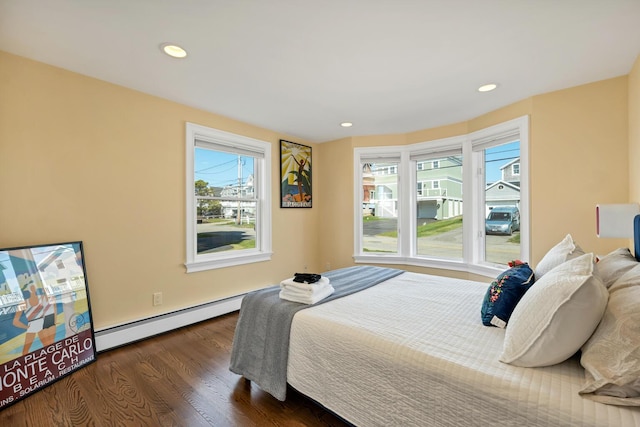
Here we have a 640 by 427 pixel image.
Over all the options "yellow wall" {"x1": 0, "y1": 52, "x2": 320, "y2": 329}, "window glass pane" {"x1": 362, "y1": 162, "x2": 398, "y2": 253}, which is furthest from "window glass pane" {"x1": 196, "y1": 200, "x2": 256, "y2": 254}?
"window glass pane" {"x1": 362, "y1": 162, "x2": 398, "y2": 253}

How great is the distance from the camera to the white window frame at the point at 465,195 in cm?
284

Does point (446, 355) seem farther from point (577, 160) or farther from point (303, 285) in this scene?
point (577, 160)

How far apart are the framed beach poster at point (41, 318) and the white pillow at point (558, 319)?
288 cm

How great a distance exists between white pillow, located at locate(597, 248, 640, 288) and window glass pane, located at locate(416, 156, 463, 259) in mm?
2042

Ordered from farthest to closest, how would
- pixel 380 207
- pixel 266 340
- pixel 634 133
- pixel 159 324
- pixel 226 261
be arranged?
pixel 380 207 → pixel 226 261 → pixel 159 324 → pixel 634 133 → pixel 266 340

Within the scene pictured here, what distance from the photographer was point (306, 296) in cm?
186

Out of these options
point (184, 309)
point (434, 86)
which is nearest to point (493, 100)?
point (434, 86)

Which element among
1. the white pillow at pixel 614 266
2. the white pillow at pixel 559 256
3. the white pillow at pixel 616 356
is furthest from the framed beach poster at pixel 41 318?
the white pillow at pixel 614 266

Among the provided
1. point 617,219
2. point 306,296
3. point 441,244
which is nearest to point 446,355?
point 306,296

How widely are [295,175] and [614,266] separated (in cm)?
351

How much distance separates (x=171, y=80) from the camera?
2.42m

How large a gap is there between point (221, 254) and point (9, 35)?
8.13 ft

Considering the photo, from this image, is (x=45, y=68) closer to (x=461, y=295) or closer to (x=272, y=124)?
(x=272, y=124)

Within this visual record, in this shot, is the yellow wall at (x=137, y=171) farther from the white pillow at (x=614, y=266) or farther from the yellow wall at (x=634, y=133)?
the white pillow at (x=614, y=266)
